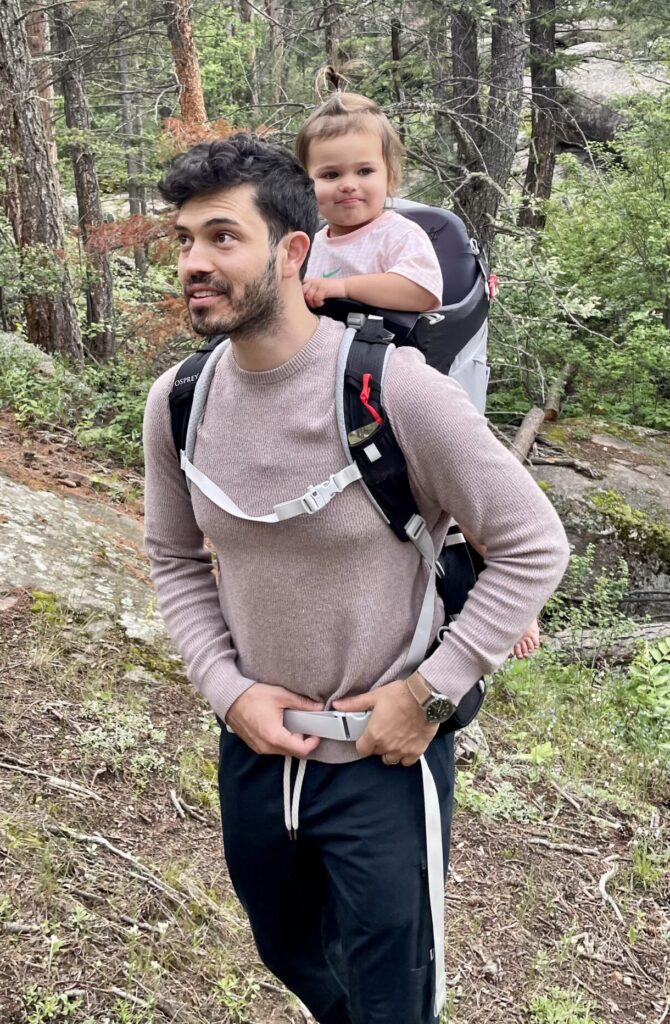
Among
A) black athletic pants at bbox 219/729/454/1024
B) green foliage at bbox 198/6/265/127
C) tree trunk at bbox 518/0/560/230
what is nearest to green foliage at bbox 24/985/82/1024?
black athletic pants at bbox 219/729/454/1024

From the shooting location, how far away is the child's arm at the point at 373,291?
2.06 m

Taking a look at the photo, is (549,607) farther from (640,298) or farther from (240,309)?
(640,298)

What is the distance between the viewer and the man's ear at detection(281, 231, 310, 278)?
1.83 m

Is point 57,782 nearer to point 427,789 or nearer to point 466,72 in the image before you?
point 427,789

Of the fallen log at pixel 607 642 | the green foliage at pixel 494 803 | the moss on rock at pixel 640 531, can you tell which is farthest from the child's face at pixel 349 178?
the moss on rock at pixel 640 531

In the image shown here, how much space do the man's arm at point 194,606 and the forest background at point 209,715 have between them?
4.23 feet

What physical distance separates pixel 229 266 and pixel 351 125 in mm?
1072

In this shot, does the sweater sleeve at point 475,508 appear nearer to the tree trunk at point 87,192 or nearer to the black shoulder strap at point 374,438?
the black shoulder strap at point 374,438

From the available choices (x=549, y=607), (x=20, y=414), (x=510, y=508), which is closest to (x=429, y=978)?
(x=510, y=508)

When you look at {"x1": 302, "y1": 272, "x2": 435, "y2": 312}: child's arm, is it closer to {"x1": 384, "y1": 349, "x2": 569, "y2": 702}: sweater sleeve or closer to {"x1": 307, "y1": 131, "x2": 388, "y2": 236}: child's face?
{"x1": 384, "y1": 349, "x2": 569, "y2": 702}: sweater sleeve

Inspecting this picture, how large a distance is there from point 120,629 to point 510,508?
10.9 ft

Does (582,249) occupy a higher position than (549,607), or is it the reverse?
(582,249)

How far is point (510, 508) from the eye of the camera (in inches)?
67.6

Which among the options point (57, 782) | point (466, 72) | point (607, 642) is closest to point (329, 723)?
point (57, 782)
